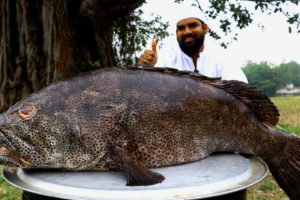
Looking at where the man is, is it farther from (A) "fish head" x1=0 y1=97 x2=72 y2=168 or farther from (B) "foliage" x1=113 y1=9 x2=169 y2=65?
(B) "foliage" x1=113 y1=9 x2=169 y2=65

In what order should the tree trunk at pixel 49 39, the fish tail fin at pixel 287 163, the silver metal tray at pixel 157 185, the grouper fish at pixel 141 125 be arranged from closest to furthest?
the silver metal tray at pixel 157 185
the grouper fish at pixel 141 125
the fish tail fin at pixel 287 163
the tree trunk at pixel 49 39

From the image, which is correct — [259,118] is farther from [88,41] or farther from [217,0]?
[217,0]

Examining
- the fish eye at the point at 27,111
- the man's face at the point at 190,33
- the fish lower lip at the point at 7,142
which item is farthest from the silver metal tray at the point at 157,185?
the man's face at the point at 190,33

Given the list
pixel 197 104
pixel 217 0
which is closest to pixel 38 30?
pixel 217 0

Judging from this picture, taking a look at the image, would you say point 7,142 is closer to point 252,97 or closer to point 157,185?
point 157,185

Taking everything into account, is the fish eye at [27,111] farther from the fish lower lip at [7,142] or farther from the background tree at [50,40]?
the background tree at [50,40]

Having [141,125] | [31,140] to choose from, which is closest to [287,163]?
[141,125]

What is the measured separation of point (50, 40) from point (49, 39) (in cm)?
2

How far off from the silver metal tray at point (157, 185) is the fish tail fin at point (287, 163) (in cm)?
19

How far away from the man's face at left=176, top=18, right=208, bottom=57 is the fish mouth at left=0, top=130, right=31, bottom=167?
1.86 meters

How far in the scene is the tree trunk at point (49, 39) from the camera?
5645mm

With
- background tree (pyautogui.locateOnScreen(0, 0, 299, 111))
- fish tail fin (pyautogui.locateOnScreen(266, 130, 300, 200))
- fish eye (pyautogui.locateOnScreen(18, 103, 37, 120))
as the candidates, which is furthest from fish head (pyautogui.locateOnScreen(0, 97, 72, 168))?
background tree (pyautogui.locateOnScreen(0, 0, 299, 111))

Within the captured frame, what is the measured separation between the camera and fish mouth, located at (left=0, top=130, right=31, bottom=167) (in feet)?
5.73

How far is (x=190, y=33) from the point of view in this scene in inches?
130
